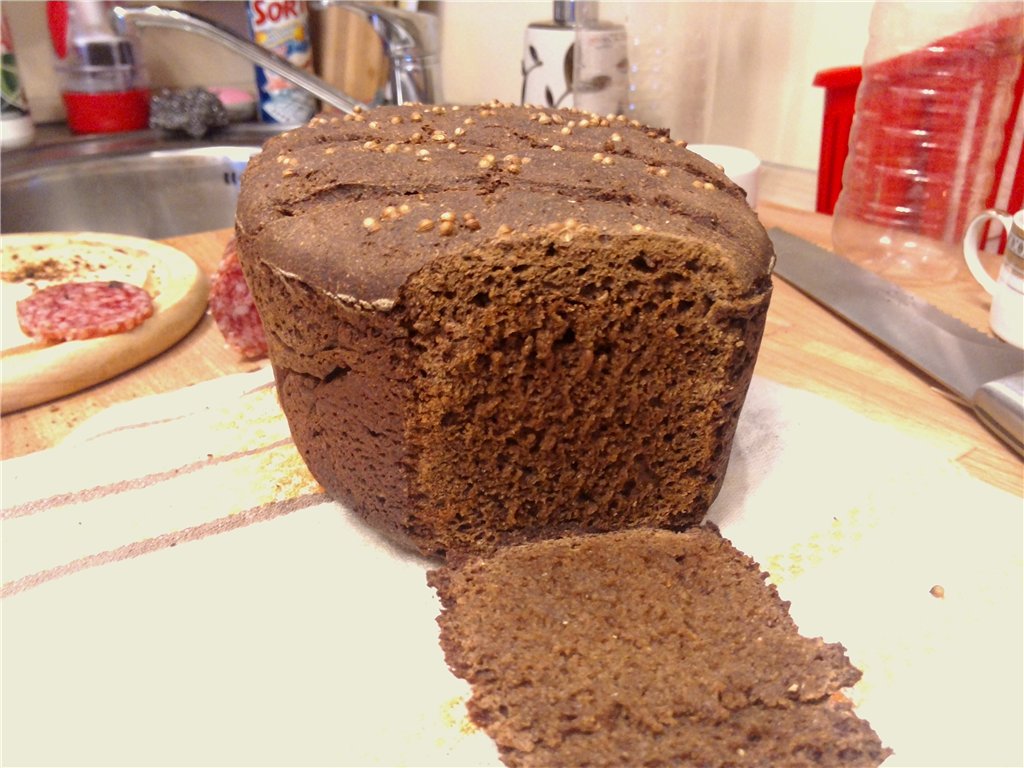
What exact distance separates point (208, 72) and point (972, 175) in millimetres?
3124

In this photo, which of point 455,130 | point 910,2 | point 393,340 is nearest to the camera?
point 393,340

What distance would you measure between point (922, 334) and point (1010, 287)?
0.75 ft

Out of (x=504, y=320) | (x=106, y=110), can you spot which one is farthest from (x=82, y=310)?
(x=106, y=110)

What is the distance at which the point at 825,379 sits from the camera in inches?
74.0

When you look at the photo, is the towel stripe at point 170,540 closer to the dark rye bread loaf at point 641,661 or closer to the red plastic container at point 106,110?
the dark rye bread loaf at point 641,661

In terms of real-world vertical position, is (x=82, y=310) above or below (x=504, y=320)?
below

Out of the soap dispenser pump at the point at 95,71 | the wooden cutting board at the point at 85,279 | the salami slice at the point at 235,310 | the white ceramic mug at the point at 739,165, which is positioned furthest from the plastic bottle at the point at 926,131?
the soap dispenser pump at the point at 95,71

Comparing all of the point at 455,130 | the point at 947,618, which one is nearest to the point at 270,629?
the point at 455,130

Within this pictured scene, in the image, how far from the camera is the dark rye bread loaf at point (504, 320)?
1.13 meters

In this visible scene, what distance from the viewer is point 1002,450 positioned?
162cm

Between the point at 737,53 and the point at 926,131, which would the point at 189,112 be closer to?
the point at 737,53

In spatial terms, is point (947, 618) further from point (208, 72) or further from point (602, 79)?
point (208, 72)

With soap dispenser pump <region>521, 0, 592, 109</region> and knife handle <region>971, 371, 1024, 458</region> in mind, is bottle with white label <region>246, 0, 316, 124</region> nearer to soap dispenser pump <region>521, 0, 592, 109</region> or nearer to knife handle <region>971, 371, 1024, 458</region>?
soap dispenser pump <region>521, 0, 592, 109</region>

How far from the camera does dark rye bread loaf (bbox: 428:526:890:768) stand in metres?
1.02
